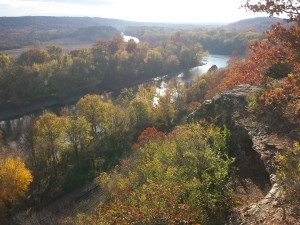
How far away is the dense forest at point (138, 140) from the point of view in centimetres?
1304

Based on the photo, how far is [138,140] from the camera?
135 feet

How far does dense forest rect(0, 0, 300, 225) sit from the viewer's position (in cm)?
1304

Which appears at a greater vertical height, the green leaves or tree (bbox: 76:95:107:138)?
the green leaves

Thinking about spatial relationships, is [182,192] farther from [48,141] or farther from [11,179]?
[48,141]

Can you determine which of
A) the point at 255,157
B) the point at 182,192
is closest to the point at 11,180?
the point at 182,192

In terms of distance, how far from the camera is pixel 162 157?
20594 mm

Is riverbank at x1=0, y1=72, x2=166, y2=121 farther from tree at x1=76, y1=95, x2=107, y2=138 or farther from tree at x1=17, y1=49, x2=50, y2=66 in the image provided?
tree at x1=76, y1=95, x2=107, y2=138

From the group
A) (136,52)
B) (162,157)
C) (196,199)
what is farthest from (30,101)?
(196,199)

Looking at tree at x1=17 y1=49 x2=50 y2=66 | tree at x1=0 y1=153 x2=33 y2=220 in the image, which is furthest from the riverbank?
tree at x1=0 y1=153 x2=33 y2=220

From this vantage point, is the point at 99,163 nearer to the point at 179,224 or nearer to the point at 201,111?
the point at 201,111

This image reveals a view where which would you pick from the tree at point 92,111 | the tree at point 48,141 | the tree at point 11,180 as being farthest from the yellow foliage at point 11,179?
the tree at point 92,111

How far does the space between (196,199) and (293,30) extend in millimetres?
8495

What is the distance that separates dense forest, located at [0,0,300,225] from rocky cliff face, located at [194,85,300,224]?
0.43m

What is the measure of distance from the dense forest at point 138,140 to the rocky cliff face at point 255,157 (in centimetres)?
43
